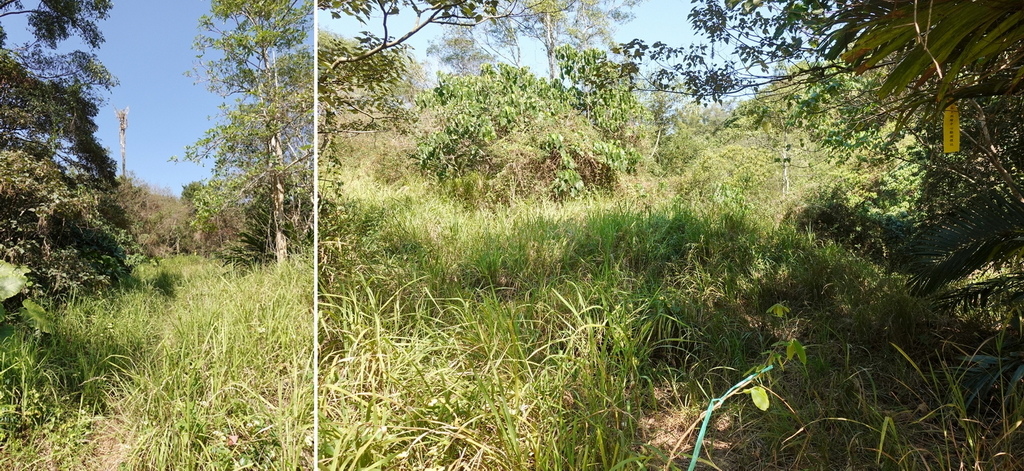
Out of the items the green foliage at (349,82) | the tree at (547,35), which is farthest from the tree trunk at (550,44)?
the green foliage at (349,82)

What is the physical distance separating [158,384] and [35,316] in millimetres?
219

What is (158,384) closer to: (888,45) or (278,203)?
(278,203)

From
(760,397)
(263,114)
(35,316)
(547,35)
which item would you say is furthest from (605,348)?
(547,35)

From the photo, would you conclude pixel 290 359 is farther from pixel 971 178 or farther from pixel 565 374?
pixel 971 178

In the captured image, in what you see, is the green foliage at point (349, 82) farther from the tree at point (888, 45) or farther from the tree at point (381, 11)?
the tree at point (888, 45)

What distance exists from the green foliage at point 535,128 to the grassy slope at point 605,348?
80 cm

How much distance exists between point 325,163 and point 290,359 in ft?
3.10

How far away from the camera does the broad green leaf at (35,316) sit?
0.80 meters

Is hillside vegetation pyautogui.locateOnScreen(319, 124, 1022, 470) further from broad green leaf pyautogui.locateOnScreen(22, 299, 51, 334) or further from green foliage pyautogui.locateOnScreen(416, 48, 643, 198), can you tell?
green foliage pyautogui.locateOnScreen(416, 48, 643, 198)

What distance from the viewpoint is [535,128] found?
164 inches

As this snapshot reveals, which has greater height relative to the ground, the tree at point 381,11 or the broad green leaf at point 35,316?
the tree at point 381,11

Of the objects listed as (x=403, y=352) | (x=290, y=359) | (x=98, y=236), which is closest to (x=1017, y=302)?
(x=403, y=352)

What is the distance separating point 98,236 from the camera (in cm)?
82

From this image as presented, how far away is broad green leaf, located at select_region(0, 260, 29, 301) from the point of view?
0.76 m
